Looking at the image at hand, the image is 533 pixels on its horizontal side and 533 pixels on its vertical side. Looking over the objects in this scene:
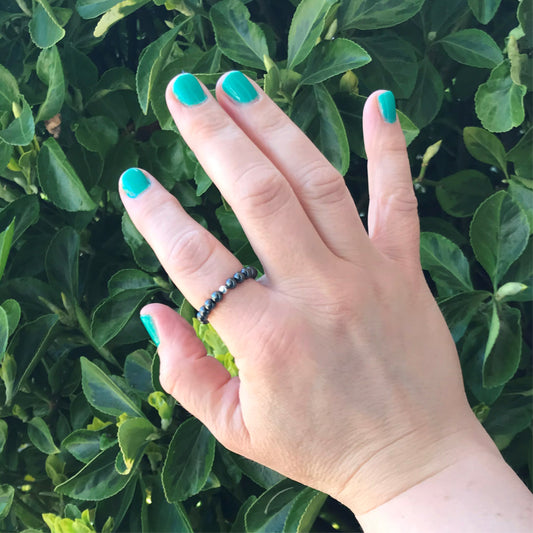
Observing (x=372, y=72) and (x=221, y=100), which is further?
(x=372, y=72)

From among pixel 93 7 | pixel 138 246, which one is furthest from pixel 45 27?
pixel 138 246

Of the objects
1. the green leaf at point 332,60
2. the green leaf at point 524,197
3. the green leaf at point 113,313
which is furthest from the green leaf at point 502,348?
the green leaf at point 113,313

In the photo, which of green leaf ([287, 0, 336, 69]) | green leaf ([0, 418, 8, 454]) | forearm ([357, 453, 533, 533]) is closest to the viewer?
forearm ([357, 453, 533, 533])

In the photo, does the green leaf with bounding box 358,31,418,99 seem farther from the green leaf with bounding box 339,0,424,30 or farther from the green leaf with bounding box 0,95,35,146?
the green leaf with bounding box 0,95,35,146

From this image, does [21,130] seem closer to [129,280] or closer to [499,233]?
[129,280]

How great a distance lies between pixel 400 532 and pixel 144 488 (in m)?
0.35

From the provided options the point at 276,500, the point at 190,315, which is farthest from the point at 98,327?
the point at 276,500

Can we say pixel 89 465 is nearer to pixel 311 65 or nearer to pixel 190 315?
Answer: pixel 190 315

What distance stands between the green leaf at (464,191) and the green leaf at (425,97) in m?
0.09

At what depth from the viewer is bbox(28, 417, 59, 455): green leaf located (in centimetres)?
79

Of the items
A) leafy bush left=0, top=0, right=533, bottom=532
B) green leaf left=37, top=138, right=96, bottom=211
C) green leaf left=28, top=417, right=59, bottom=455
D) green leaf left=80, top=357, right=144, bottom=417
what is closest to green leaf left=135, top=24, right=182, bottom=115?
leafy bush left=0, top=0, right=533, bottom=532

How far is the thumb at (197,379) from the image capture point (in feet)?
2.14

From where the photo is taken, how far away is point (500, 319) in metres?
0.77

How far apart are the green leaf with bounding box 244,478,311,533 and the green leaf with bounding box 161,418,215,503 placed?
74 millimetres
